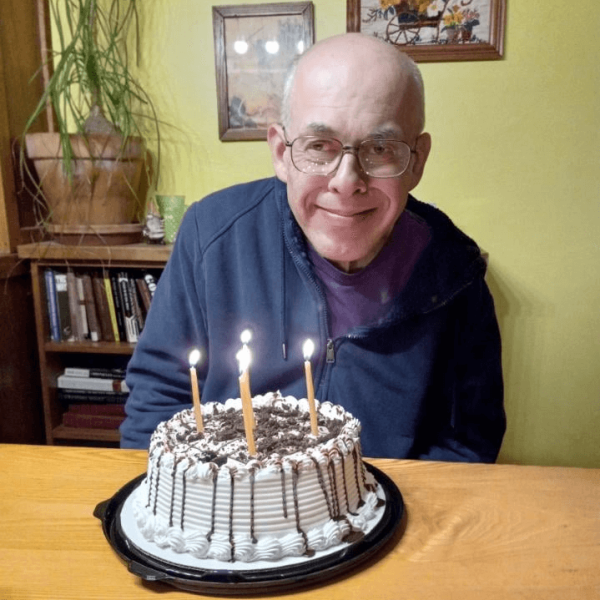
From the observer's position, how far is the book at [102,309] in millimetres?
2346

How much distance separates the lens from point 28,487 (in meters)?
0.93

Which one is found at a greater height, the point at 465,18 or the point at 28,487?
the point at 465,18

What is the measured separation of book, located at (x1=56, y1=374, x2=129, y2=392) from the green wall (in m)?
0.88

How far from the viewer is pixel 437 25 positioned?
7.36ft

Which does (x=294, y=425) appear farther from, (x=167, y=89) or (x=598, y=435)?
(x=598, y=435)

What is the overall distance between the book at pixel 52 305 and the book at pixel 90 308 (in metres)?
0.13

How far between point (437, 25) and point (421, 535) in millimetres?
2077

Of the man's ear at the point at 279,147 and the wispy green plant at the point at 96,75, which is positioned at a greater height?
the wispy green plant at the point at 96,75

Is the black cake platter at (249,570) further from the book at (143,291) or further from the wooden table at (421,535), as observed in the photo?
the book at (143,291)

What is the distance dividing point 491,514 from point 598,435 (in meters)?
2.06

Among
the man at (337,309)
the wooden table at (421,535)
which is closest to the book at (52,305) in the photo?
the man at (337,309)

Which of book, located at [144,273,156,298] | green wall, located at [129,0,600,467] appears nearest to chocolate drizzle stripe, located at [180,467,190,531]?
book, located at [144,273,156,298]

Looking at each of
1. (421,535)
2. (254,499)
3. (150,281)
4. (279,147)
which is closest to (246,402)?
(254,499)

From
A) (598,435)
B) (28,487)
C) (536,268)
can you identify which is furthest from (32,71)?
(598,435)
